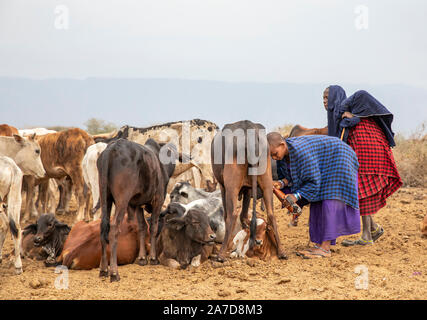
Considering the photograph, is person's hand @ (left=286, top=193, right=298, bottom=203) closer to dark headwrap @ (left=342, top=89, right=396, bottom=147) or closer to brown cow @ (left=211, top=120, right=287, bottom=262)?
brown cow @ (left=211, top=120, right=287, bottom=262)

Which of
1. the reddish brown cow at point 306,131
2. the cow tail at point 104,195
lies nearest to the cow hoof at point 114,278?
the cow tail at point 104,195

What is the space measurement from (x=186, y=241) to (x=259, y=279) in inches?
53.0

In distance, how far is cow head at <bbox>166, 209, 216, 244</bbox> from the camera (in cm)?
668

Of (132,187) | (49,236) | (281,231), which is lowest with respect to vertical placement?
(281,231)

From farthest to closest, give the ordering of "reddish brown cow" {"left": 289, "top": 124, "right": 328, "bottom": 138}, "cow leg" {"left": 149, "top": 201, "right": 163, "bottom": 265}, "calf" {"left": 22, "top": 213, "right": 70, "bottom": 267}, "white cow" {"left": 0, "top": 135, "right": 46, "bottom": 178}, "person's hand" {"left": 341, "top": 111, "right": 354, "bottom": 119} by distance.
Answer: "reddish brown cow" {"left": 289, "top": 124, "right": 328, "bottom": 138} < "white cow" {"left": 0, "top": 135, "right": 46, "bottom": 178} < "person's hand" {"left": 341, "top": 111, "right": 354, "bottom": 119} < "calf" {"left": 22, "top": 213, "right": 70, "bottom": 267} < "cow leg" {"left": 149, "top": 201, "right": 163, "bottom": 265}

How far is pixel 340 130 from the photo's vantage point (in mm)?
7859

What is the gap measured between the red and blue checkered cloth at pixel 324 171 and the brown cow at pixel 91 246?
2.29m

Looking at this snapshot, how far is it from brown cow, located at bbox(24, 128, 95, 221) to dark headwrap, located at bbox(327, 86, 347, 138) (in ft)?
16.8

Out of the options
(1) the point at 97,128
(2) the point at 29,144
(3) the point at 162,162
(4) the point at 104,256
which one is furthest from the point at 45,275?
(1) the point at 97,128

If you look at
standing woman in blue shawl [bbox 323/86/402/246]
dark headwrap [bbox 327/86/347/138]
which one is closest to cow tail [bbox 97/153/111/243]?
standing woman in blue shawl [bbox 323/86/402/246]

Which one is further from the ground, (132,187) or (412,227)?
(132,187)

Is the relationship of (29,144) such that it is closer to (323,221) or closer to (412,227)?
(323,221)

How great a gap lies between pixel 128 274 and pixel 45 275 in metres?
1.04

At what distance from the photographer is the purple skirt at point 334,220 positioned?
6.78 metres
